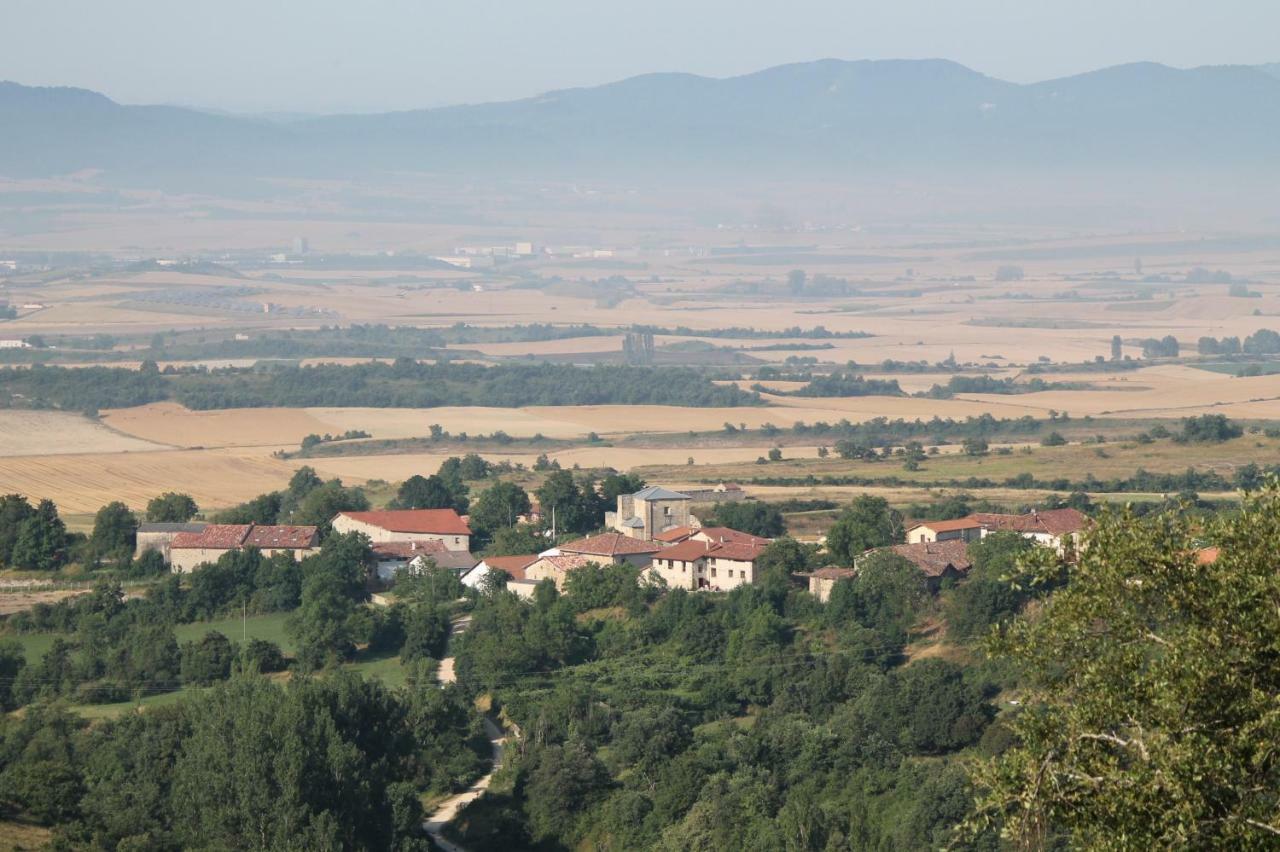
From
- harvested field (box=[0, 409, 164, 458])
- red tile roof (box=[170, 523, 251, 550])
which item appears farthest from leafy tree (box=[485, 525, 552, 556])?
harvested field (box=[0, 409, 164, 458])

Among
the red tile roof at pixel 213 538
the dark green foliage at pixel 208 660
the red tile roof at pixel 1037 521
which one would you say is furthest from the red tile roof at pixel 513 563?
the red tile roof at pixel 1037 521

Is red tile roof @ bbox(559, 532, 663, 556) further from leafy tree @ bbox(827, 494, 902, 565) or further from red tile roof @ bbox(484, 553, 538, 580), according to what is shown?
leafy tree @ bbox(827, 494, 902, 565)

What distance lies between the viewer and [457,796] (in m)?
28.8

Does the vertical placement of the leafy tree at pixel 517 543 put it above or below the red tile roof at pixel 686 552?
below

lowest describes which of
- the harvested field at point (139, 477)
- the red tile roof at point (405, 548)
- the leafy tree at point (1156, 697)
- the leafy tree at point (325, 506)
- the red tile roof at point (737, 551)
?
the harvested field at point (139, 477)

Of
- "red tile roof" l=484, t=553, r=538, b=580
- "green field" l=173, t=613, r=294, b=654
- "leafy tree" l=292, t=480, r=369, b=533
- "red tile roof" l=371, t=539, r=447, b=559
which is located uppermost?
"leafy tree" l=292, t=480, r=369, b=533

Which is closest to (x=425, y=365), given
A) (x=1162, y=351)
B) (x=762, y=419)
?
(x=762, y=419)

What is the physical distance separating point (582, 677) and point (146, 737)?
303 inches

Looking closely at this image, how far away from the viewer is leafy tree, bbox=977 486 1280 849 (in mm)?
10844

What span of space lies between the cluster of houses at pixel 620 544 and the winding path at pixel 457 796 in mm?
6070

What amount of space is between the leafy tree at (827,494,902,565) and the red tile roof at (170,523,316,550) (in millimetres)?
10134

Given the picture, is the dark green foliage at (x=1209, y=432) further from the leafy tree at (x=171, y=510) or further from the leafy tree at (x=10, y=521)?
the leafy tree at (x=10, y=521)

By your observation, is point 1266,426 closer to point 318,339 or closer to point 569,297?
point 318,339

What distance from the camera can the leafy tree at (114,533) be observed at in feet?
141
